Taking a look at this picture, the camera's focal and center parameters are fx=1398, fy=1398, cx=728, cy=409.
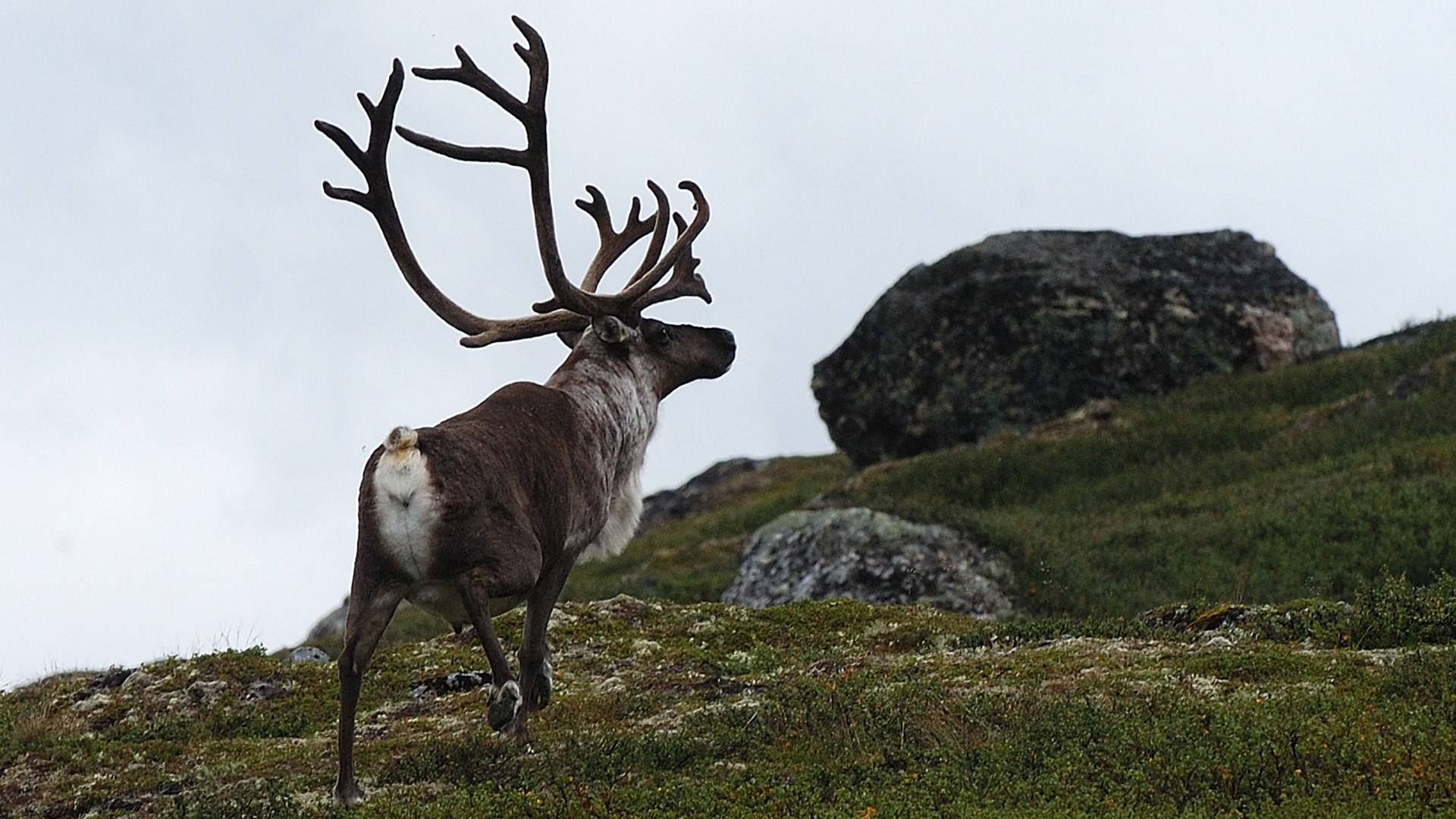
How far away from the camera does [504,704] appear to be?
26.9 ft

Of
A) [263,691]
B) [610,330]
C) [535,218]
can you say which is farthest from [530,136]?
[263,691]

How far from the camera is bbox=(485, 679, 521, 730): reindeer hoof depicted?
8.18 m

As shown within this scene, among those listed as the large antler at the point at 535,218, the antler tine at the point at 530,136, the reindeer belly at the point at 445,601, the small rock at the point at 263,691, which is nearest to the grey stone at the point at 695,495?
the small rock at the point at 263,691

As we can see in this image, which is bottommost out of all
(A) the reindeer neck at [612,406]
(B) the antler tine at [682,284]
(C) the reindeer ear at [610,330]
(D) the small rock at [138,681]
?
(D) the small rock at [138,681]

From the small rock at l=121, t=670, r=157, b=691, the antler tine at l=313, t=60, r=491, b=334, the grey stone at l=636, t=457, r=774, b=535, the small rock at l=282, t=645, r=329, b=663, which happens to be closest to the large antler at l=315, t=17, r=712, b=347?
the antler tine at l=313, t=60, r=491, b=334

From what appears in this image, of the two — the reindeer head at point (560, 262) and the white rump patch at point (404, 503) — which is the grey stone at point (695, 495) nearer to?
the reindeer head at point (560, 262)

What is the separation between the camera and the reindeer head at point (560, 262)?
10211mm

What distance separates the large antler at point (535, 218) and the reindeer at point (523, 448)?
0.01m

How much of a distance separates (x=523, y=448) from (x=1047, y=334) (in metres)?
25.8

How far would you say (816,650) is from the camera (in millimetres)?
13469

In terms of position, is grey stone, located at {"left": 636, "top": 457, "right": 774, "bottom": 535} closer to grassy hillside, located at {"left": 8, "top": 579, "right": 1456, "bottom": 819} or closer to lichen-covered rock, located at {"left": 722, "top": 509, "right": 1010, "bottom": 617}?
lichen-covered rock, located at {"left": 722, "top": 509, "right": 1010, "bottom": 617}

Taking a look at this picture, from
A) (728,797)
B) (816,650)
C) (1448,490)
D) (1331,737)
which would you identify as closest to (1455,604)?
(1331,737)

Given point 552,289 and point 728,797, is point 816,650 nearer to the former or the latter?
point 552,289

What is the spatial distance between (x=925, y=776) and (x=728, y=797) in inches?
43.0
